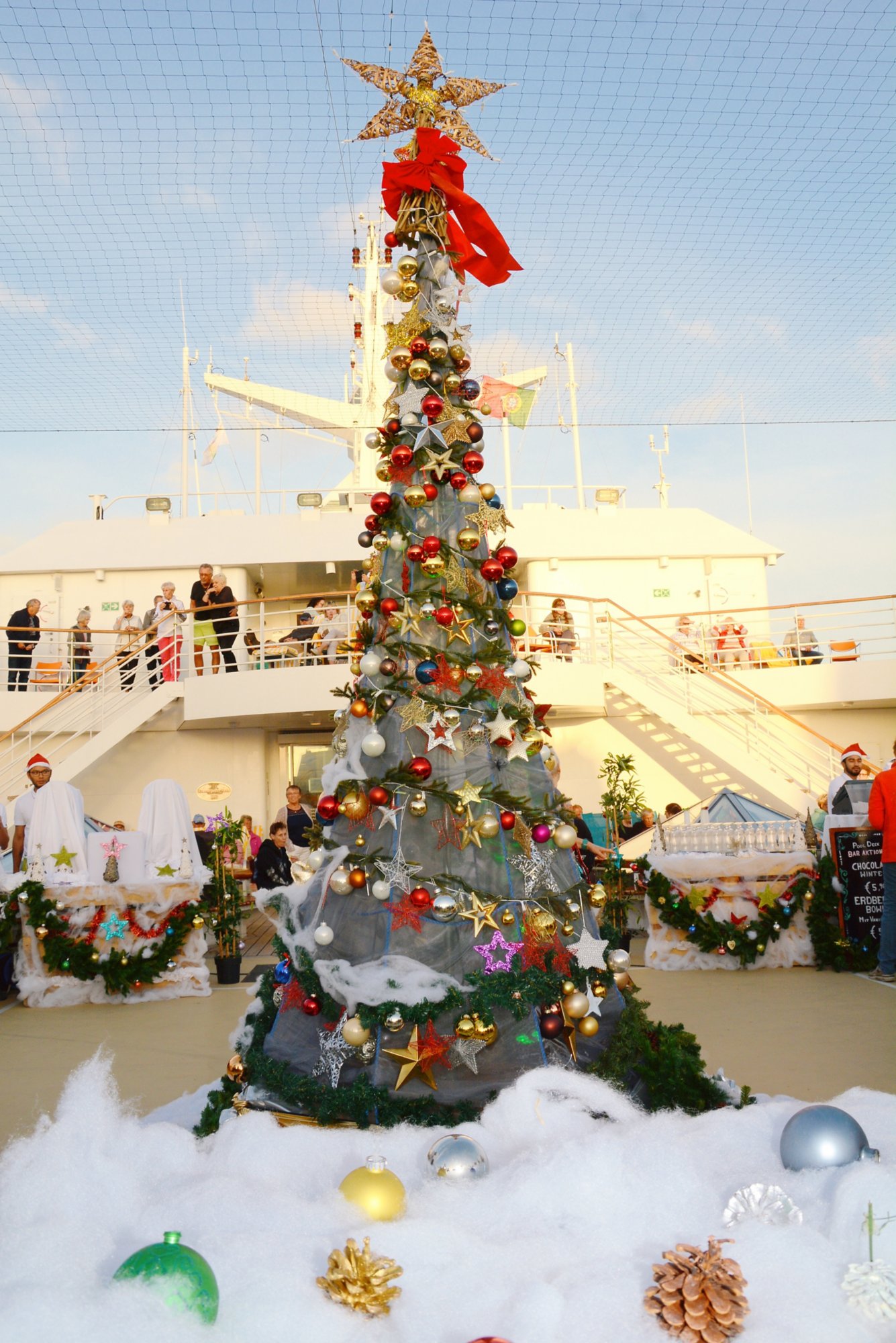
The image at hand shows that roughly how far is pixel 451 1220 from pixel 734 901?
16.4ft

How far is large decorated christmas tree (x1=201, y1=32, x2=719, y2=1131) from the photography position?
3.05 meters

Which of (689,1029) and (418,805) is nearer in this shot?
(418,805)

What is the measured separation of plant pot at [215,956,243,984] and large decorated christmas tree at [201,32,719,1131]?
11.2 feet

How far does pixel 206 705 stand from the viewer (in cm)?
1305

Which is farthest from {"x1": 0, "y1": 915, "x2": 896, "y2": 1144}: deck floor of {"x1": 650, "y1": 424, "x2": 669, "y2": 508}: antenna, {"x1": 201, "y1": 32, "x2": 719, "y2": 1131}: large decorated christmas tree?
{"x1": 650, "y1": 424, "x2": 669, "y2": 508}: antenna

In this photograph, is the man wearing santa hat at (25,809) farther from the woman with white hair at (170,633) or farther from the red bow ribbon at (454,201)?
the woman with white hair at (170,633)

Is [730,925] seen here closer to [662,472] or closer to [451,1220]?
[451,1220]

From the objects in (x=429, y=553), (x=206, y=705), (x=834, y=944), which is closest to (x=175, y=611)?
(x=206, y=705)

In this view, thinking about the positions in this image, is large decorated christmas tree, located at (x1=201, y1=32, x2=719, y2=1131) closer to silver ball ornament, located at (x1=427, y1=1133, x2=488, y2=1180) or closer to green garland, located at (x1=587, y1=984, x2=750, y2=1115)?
green garland, located at (x1=587, y1=984, x2=750, y2=1115)

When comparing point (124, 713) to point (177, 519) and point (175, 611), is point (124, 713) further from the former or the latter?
point (177, 519)

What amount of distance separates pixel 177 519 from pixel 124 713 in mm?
4414

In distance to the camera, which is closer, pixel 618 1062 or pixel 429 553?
pixel 618 1062

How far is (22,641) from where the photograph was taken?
1345 cm

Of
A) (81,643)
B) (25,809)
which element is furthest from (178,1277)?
(81,643)
